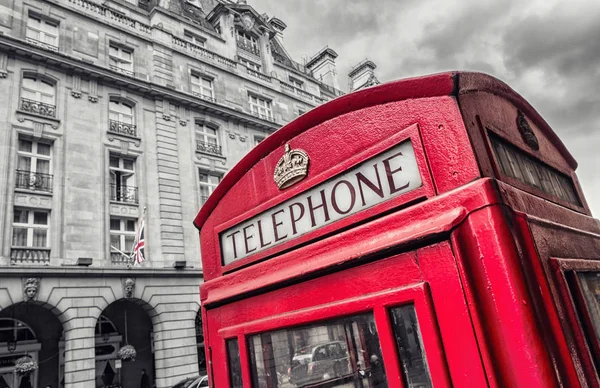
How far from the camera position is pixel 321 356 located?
1.96m

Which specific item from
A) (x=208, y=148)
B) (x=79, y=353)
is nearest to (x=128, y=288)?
(x=79, y=353)

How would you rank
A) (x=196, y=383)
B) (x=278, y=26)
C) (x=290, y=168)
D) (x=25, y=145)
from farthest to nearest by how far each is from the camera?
1. (x=278, y=26)
2. (x=25, y=145)
3. (x=196, y=383)
4. (x=290, y=168)

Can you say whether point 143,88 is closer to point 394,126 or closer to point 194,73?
point 194,73

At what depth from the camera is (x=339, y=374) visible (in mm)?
1930

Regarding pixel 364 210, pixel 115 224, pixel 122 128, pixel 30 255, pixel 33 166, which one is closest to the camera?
pixel 364 210

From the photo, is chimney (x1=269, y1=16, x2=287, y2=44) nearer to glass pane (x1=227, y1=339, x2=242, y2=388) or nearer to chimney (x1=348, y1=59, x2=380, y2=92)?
chimney (x1=348, y1=59, x2=380, y2=92)

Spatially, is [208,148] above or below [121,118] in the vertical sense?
A: below

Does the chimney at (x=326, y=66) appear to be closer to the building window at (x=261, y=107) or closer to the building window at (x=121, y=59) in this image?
the building window at (x=261, y=107)

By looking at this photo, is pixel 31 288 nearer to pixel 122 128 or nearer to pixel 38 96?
pixel 122 128

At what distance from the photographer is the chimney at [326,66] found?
36303 mm

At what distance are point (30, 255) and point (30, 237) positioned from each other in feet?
2.45

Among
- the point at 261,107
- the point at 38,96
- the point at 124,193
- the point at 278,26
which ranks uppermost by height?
the point at 278,26

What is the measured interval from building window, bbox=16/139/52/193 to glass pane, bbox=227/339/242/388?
53.1ft

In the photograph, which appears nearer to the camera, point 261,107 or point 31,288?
point 31,288
